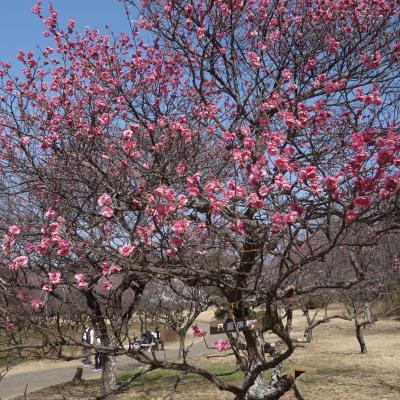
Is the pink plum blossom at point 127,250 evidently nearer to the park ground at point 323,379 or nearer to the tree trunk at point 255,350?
the tree trunk at point 255,350

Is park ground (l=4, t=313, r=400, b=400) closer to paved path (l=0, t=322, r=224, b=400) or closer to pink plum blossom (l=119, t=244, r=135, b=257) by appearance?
paved path (l=0, t=322, r=224, b=400)

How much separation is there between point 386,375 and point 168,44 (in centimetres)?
901

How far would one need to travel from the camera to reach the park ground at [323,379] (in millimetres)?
9562

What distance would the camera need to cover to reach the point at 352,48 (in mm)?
6105

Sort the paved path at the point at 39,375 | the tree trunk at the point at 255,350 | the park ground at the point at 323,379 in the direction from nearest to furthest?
the tree trunk at the point at 255,350, the park ground at the point at 323,379, the paved path at the point at 39,375

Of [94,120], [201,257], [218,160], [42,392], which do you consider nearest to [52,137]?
[94,120]

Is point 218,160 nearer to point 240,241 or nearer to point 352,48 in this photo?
point 352,48

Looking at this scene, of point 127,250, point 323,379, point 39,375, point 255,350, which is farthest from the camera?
point 39,375

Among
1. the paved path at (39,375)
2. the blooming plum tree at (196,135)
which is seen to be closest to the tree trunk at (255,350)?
the blooming plum tree at (196,135)

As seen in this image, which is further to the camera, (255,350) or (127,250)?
(255,350)

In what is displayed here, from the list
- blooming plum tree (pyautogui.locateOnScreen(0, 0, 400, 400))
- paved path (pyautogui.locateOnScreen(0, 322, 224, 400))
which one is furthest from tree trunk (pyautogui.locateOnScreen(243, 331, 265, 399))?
paved path (pyautogui.locateOnScreen(0, 322, 224, 400))

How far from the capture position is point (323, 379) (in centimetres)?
1105

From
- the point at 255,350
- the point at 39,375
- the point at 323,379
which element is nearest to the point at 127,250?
the point at 255,350

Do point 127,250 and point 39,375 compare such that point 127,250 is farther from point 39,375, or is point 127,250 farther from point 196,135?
point 39,375
